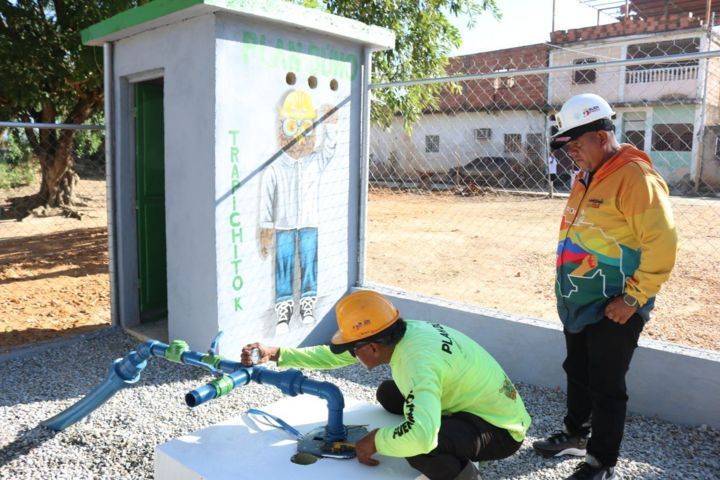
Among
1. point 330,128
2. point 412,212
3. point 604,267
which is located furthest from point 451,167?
point 604,267

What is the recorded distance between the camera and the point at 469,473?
8.10 feet

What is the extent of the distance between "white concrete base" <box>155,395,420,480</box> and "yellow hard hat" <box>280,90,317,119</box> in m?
2.56

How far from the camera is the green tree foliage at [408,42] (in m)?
8.24

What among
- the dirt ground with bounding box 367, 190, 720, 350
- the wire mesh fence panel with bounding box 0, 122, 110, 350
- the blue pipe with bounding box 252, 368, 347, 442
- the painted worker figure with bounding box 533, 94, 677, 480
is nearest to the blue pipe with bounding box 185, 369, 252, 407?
the blue pipe with bounding box 252, 368, 347, 442

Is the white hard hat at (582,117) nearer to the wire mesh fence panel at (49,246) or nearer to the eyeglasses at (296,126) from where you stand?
the eyeglasses at (296,126)

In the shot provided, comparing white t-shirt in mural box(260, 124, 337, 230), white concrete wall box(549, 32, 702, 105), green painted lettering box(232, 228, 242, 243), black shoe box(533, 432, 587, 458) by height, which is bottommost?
black shoe box(533, 432, 587, 458)

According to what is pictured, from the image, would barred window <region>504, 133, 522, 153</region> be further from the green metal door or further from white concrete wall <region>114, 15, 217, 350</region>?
white concrete wall <region>114, 15, 217, 350</region>

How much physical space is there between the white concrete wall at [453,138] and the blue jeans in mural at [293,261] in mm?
16649

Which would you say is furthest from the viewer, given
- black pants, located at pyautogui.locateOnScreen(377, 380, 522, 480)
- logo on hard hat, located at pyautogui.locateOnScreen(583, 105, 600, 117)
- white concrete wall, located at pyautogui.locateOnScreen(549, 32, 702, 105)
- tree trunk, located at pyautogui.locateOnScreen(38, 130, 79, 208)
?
white concrete wall, located at pyautogui.locateOnScreen(549, 32, 702, 105)

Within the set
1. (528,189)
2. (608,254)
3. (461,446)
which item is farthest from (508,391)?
(528,189)

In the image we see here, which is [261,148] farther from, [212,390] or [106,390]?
[212,390]

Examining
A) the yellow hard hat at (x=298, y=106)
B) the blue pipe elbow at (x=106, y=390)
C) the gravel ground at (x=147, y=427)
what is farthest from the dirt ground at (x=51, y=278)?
the yellow hard hat at (x=298, y=106)

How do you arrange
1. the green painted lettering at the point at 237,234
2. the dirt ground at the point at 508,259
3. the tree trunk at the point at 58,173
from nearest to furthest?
1. the green painted lettering at the point at 237,234
2. the dirt ground at the point at 508,259
3. the tree trunk at the point at 58,173

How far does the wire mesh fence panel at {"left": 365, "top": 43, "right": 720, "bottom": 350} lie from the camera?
24.3 feet
